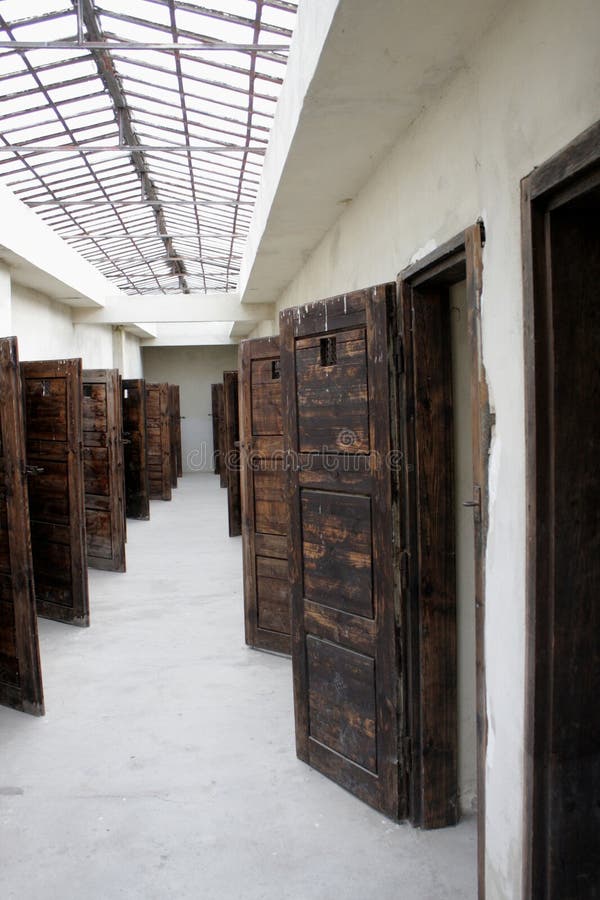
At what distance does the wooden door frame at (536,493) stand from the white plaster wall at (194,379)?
59.1 ft

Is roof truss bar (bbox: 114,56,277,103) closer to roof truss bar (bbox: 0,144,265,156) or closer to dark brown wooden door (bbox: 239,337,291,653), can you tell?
roof truss bar (bbox: 0,144,265,156)

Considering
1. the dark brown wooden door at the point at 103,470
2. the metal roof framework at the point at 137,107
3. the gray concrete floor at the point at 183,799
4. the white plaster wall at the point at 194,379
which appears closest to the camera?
the gray concrete floor at the point at 183,799

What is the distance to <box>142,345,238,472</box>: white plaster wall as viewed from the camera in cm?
1973

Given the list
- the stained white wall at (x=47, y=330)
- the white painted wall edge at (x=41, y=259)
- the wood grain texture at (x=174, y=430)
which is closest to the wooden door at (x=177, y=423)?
the wood grain texture at (x=174, y=430)

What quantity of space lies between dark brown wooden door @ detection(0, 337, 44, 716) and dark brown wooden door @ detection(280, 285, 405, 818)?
159cm

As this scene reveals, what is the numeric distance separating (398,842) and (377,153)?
10.2 ft

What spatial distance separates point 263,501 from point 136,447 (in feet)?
21.9

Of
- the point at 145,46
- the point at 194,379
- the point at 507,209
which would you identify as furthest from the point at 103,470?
the point at 194,379

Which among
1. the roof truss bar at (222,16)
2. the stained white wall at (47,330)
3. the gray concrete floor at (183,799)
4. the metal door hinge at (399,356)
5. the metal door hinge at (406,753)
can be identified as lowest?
the gray concrete floor at (183,799)

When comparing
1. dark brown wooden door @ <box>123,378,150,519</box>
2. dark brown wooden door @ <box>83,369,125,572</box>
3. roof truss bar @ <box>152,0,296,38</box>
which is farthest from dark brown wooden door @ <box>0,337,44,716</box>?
dark brown wooden door @ <box>123,378,150,519</box>

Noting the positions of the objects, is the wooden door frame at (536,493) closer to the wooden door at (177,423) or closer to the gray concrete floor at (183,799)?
the gray concrete floor at (183,799)

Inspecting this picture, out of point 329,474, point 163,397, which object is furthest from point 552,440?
point 163,397

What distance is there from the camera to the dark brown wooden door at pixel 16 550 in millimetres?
3920

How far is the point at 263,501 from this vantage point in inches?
190
